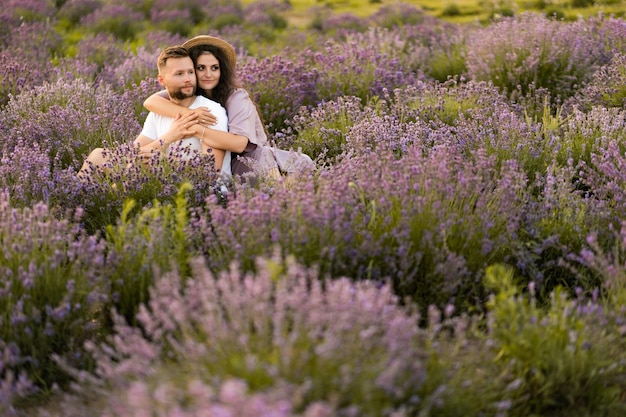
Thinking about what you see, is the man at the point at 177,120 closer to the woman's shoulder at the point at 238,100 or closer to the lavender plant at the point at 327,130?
the woman's shoulder at the point at 238,100

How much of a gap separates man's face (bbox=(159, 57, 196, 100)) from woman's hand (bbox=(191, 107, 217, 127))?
229 millimetres

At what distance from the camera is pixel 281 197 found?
10.6 ft

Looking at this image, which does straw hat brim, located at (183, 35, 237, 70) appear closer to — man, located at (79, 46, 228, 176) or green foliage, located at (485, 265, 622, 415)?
man, located at (79, 46, 228, 176)

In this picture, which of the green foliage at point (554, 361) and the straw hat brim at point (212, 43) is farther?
the straw hat brim at point (212, 43)

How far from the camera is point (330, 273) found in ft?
9.37

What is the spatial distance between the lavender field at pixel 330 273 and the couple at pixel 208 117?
1.22 feet

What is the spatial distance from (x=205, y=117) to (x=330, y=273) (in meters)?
1.81

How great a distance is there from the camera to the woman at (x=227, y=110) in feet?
14.4

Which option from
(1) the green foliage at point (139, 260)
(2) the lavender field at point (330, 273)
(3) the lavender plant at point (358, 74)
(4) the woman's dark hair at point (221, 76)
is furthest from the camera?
Answer: (3) the lavender plant at point (358, 74)

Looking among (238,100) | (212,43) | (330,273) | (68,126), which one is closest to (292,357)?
(330,273)

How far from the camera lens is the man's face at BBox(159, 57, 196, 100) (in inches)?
175

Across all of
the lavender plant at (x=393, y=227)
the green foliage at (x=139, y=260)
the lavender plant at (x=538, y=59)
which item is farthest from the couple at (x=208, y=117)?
the lavender plant at (x=538, y=59)

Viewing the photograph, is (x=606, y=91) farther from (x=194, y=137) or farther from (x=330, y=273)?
(x=330, y=273)

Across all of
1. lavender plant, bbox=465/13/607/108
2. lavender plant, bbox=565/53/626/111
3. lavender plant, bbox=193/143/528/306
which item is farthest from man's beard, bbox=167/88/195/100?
lavender plant, bbox=565/53/626/111
